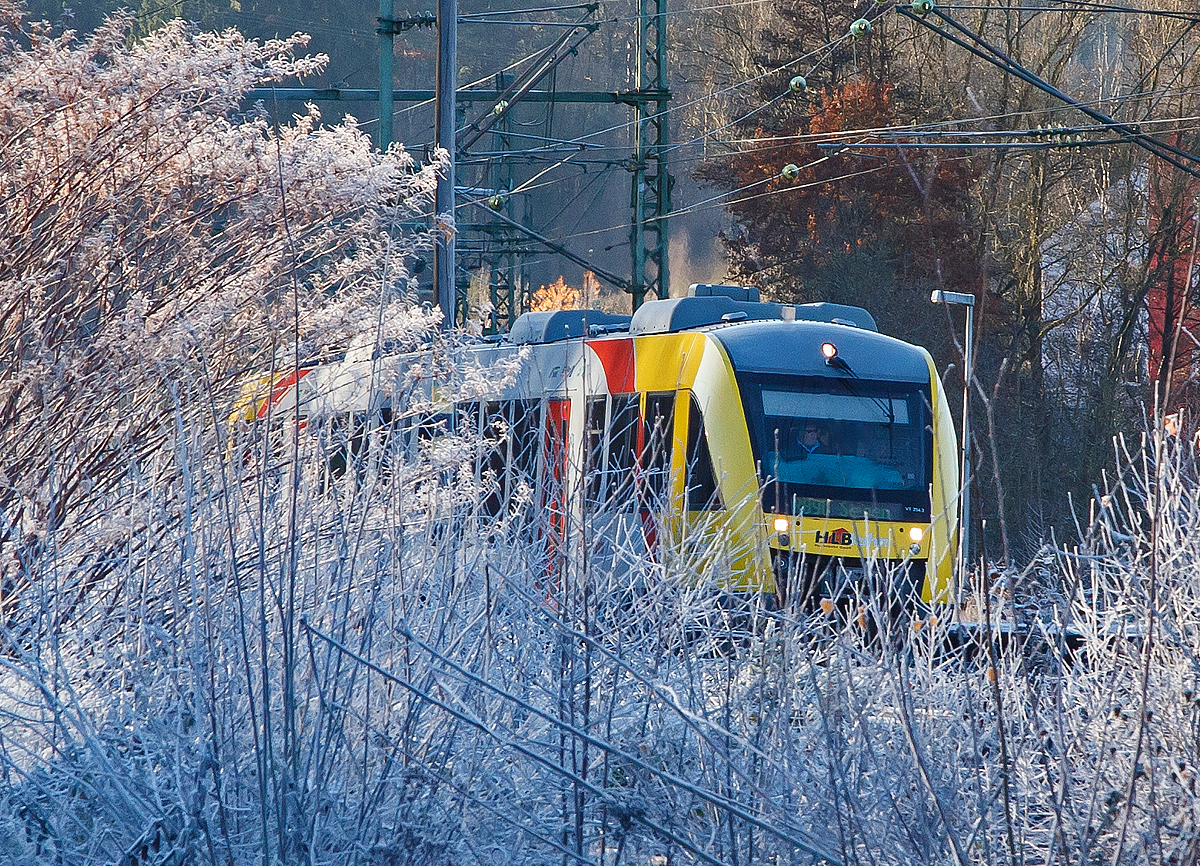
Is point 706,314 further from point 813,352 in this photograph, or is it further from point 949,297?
point 949,297

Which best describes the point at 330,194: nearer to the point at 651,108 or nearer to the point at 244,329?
the point at 244,329

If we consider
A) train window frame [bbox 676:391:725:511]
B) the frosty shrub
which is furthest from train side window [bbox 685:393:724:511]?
the frosty shrub

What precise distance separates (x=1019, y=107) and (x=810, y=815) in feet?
75.4

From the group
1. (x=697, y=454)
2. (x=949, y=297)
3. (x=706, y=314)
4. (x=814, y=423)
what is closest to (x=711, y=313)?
(x=706, y=314)

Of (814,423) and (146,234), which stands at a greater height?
(146,234)

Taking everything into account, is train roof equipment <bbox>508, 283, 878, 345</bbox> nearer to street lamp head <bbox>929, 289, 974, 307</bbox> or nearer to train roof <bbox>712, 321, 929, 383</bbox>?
train roof <bbox>712, 321, 929, 383</bbox>

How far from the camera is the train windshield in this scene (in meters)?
10.7

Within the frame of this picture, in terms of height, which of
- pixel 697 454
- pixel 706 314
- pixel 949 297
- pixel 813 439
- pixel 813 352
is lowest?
pixel 697 454

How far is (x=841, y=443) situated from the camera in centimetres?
1094

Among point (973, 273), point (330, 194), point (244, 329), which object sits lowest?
point (973, 273)

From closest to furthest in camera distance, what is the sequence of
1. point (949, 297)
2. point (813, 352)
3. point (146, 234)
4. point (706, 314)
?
point (949, 297) → point (146, 234) → point (813, 352) → point (706, 314)

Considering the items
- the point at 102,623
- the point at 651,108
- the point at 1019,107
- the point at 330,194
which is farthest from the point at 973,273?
the point at 102,623

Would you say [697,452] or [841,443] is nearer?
[697,452]

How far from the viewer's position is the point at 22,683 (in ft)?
15.4
